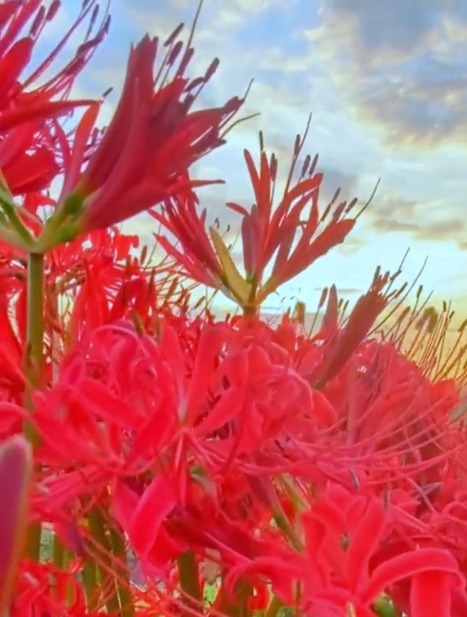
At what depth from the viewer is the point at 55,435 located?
38 cm

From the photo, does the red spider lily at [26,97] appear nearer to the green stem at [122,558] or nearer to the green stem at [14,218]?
the green stem at [14,218]

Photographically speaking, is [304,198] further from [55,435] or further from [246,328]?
[55,435]

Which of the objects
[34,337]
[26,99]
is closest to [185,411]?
[34,337]

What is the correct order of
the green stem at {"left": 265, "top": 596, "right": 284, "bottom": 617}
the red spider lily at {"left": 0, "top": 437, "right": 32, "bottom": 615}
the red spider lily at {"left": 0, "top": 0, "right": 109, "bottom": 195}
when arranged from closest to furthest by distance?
the red spider lily at {"left": 0, "top": 437, "right": 32, "bottom": 615}, the red spider lily at {"left": 0, "top": 0, "right": 109, "bottom": 195}, the green stem at {"left": 265, "top": 596, "right": 284, "bottom": 617}

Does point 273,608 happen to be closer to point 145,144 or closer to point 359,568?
point 359,568

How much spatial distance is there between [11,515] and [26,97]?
36 cm

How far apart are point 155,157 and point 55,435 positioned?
12cm

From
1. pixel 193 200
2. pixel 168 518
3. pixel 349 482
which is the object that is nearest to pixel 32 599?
pixel 168 518

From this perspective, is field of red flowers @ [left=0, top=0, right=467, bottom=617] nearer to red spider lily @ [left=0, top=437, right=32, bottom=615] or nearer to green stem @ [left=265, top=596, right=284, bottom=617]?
green stem @ [left=265, top=596, right=284, bottom=617]

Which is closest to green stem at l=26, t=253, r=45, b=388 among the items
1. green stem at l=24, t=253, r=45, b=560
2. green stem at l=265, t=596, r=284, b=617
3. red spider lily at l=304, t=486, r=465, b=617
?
green stem at l=24, t=253, r=45, b=560

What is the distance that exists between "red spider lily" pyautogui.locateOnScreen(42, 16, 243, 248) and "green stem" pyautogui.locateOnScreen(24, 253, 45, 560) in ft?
0.08

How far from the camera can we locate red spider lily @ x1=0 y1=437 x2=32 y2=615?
179 millimetres

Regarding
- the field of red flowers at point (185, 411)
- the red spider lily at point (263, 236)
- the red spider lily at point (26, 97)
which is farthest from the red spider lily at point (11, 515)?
the red spider lily at point (263, 236)

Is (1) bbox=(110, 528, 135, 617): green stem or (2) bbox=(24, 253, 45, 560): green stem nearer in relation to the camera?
(2) bbox=(24, 253, 45, 560): green stem
